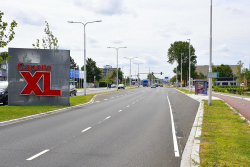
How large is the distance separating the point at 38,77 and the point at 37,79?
0.55ft

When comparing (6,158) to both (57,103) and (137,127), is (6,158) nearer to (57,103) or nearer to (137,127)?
(137,127)

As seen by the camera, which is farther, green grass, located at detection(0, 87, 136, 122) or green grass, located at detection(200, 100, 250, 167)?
green grass, located at detection(0, 87, 136, 122)

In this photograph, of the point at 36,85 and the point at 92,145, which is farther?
the point at 36,85

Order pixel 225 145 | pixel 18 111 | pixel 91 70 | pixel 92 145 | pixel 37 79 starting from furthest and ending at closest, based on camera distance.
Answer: pixel 91 70 → pixel 37 79 → pixel 18 111 → pixel 92 145 → pixel 225 145

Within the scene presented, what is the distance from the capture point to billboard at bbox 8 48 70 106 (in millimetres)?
19625

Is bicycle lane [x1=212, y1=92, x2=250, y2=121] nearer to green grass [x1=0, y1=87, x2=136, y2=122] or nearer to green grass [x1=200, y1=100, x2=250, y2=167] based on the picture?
green grass [x1=200, y1=100, x2=250, y2=167]

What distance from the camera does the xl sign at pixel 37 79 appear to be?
19703 millimetres

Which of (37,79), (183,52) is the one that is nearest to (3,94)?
(37,79)

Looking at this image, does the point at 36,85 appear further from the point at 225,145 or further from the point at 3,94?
the point at 225,145

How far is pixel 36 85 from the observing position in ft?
65.2

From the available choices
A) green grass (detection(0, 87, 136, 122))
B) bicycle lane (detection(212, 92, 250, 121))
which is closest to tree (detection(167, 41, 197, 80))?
bicycle lane (detection(212, 92, 250, 121))

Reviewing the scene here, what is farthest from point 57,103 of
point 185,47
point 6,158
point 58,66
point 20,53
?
point 185,47

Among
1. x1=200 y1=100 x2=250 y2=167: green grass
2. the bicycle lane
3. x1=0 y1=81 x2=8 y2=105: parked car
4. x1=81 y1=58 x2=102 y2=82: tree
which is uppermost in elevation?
x1=81 y1=58 x2=102 y2=82: tree

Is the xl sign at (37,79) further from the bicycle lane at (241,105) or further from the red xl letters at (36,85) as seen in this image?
the bicycle lane at (241,105)
